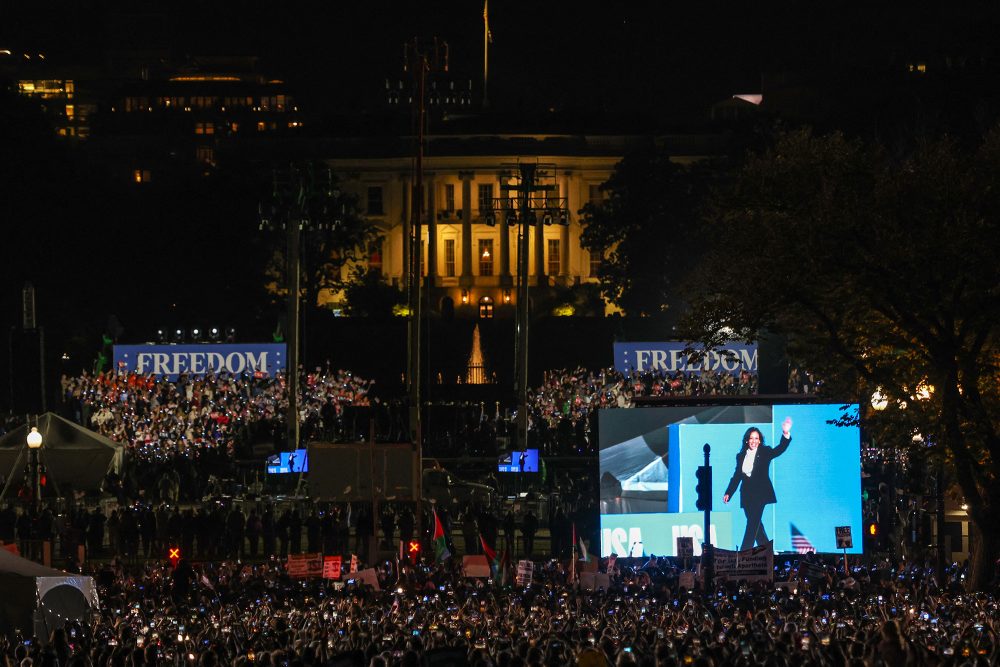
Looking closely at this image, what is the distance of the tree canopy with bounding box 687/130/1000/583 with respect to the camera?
3078 cm

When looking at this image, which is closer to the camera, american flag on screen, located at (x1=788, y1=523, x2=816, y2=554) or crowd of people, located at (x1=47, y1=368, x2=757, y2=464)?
american flag on screen, located at (x1=788, y1=523, x2=816, y2=554)

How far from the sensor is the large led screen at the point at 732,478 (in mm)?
35562

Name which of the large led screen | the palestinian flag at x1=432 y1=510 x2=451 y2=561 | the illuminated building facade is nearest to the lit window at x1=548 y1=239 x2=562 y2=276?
the illuminated building facade

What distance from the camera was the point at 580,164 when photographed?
13350 centimetres

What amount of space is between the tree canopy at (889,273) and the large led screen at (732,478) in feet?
9.67

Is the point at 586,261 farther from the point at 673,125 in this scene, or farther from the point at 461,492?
the point at 461,492

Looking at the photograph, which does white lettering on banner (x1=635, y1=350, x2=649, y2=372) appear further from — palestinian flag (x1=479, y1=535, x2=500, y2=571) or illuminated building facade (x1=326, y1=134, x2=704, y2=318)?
illuminated building facade (x1=326, y1=134, x2=704, y2=318)

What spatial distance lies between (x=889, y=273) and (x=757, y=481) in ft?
20.0

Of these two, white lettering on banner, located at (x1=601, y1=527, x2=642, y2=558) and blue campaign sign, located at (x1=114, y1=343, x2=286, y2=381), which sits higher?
blue campaign sign, located at (x1=114, y1=343, x2=286, y2=381)

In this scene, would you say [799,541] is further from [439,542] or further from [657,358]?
[657,358]

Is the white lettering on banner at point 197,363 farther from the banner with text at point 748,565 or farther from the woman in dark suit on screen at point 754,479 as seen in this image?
the banner with text at point 748,565

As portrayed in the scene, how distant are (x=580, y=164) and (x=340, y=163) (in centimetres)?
1652

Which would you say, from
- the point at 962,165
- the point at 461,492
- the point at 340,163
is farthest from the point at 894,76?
the point at 962,165

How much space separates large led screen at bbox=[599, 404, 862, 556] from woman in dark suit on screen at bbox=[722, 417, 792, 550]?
0.06 feet
